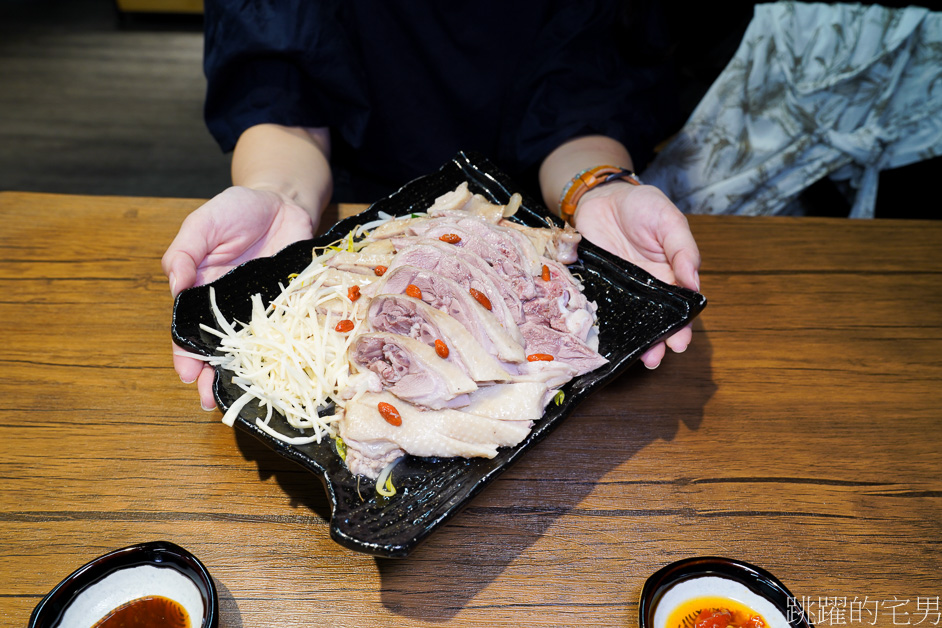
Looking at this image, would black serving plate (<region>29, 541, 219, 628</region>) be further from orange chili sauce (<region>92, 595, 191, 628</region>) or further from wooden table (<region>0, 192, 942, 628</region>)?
wooden table (<region>0, 192, 942, 628</region>)

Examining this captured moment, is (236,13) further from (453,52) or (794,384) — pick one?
(794,384)

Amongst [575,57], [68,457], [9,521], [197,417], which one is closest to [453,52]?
[575,57]

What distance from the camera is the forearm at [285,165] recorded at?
2471 millimetres

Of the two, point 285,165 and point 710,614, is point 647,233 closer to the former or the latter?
point 710,614

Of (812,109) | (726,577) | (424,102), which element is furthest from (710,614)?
(812,109)

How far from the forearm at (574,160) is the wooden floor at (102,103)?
4.12 meters

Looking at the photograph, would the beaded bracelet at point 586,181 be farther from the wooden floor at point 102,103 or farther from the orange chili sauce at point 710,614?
the wooden floor at point 102,103

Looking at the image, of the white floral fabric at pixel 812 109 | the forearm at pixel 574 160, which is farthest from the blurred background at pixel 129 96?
the forearm at pixel 574 160

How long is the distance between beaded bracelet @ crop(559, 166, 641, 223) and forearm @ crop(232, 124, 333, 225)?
991 millimetres

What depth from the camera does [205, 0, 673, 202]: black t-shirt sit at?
8.71ft

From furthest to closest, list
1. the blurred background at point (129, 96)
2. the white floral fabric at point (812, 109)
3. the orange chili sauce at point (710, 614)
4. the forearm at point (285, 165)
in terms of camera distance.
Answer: the blurred background at point (129, 96)
the white floral fabric at point (812, 109)
the forearm at point (285, 165)
the orange chili sauce at point (710, 614)

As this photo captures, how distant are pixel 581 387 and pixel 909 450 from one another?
3.61 feet

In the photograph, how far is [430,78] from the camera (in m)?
3.04

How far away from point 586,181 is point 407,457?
144 centimetres
